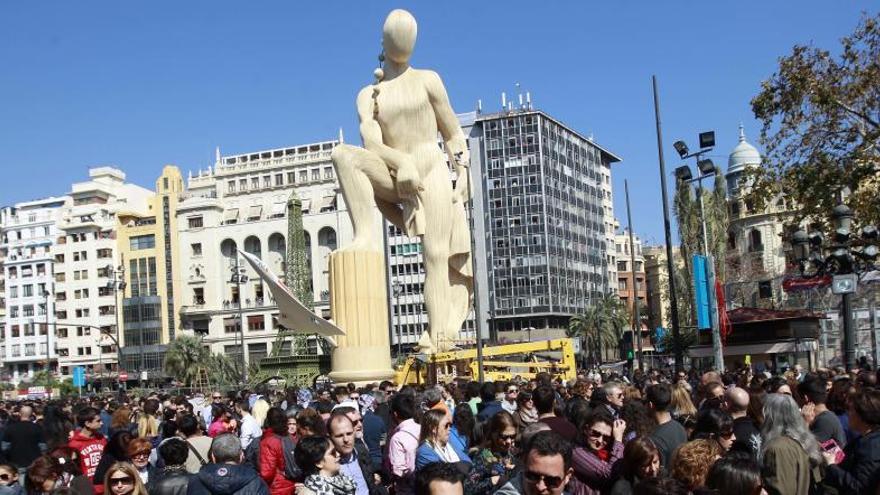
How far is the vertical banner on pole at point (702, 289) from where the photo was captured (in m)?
23.0

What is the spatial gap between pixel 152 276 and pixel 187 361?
20509 mm

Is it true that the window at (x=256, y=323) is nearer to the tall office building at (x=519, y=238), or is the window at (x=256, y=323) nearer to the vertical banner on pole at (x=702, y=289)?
the tall office building at (x=519, y=238)

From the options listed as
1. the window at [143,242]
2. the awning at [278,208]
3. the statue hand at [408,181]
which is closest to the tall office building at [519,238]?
the awning at [278,208]

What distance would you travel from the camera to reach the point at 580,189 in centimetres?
9162

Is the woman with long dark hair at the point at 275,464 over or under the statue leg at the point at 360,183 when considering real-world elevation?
under

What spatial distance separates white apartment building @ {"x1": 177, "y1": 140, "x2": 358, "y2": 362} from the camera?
295ft

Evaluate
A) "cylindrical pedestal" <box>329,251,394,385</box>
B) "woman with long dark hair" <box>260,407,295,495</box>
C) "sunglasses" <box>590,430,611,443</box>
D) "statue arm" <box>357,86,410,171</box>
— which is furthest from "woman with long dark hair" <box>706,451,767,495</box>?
"statue arm" <box>357,86,410,171</box>

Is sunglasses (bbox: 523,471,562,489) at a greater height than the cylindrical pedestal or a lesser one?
lesser

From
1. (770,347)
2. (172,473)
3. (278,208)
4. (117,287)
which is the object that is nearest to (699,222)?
(770,347)

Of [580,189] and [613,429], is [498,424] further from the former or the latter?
[580,189]

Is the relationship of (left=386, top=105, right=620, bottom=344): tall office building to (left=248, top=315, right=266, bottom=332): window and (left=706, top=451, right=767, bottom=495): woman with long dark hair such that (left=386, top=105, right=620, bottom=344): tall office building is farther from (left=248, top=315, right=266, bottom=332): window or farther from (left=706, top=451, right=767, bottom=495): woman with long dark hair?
(left=706, top=451, right=767, bottom=495): woman with long dark hair

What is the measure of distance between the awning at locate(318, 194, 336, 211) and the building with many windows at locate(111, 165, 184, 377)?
13746 mm

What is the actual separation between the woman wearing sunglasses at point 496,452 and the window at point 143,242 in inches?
3632

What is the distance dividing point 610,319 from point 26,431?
69.4 m
